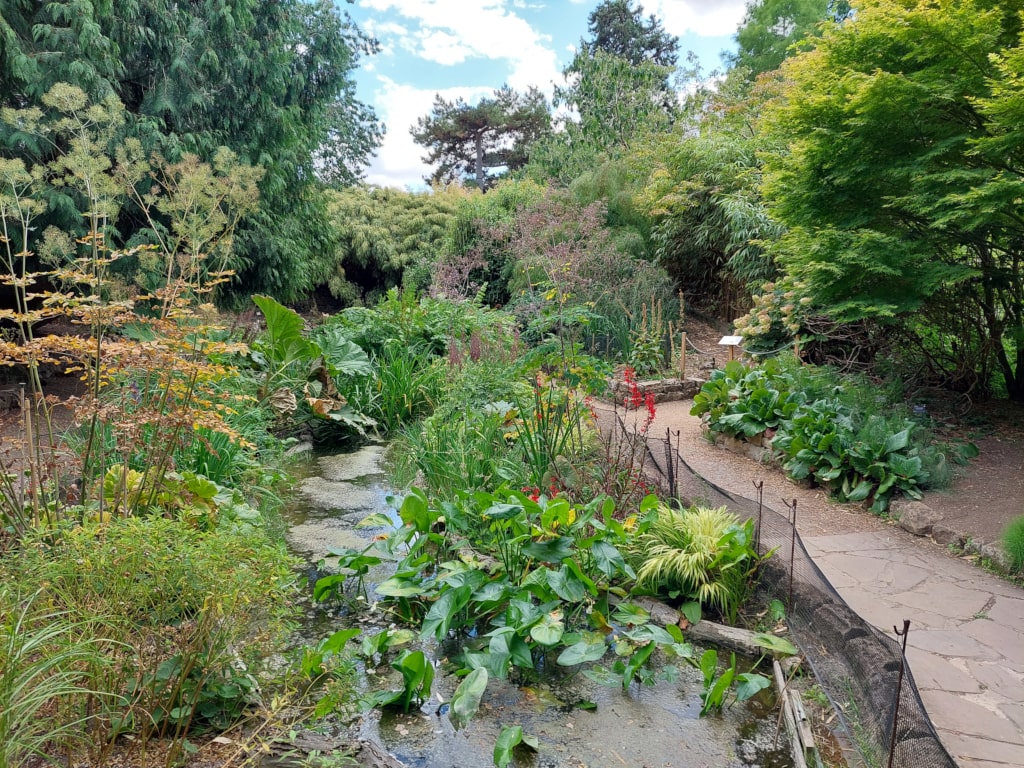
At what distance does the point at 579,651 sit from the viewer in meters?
2.45

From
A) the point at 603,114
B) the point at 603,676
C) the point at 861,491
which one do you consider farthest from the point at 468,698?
the point at 603,114

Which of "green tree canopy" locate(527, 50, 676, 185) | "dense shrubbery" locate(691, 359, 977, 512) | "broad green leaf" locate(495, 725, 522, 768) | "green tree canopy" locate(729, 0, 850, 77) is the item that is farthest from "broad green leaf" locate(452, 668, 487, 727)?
"green tree canopy" locate(729, 0, 850, 77)

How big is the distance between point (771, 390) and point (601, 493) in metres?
2.55

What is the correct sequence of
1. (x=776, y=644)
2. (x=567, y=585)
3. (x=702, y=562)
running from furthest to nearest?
(x=702, y=562)
(x=567, y=585)
(x=776, y=644)

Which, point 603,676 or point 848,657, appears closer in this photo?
point 848,657

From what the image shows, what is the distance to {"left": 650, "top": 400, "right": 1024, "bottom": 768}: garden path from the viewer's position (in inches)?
86.1

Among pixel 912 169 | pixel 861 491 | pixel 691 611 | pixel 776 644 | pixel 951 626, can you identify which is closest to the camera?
pixel 776 644

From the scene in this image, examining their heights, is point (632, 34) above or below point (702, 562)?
above

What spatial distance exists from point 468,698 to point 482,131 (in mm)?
29059

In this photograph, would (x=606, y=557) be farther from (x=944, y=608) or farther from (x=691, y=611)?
(x=944, y=608)

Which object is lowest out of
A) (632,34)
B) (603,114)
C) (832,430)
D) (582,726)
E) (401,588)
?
(582,726)

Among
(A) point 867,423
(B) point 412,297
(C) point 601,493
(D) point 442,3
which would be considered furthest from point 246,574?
(B) point 412,297

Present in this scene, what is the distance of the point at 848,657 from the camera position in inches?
91.7

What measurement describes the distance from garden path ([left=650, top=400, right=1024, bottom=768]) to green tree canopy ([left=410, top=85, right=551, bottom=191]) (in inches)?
989
